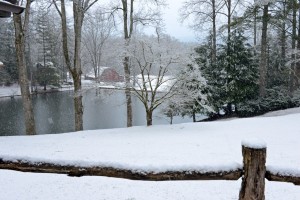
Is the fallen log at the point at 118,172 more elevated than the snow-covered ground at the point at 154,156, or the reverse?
the fallen log at the point at 118,172

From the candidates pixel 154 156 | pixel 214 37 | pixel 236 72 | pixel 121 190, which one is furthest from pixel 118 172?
pixel 214 37

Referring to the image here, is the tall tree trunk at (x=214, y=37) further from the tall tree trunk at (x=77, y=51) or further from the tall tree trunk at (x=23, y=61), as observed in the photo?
the tall tree trunk at (x=23, y=61)

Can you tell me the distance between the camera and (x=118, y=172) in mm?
2971

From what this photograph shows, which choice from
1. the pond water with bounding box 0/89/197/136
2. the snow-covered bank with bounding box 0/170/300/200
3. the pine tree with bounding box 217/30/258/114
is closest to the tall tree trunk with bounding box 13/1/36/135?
the pond water with bounding box 0/89/197/136

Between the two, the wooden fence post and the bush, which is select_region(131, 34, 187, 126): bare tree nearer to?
the bush

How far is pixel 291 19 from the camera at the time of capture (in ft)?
59.4

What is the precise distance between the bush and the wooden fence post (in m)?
15.9

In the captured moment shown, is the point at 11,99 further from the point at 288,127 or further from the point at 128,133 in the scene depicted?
the point at 288,127

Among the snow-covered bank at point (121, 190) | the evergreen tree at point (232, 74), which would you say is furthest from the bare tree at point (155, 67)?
the snow-covered bank at point (121, 190)

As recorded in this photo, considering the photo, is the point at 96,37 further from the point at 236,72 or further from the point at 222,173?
the point at 222,173

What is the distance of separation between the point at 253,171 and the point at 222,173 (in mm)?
292

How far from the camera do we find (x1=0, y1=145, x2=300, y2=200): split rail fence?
255cm

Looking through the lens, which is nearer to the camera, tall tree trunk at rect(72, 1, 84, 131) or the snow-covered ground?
the snow-covered ground

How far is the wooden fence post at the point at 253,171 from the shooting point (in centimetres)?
251
